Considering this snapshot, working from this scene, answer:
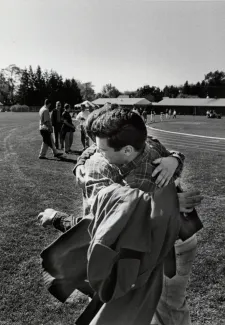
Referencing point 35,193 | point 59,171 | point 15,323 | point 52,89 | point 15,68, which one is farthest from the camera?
point 15,68

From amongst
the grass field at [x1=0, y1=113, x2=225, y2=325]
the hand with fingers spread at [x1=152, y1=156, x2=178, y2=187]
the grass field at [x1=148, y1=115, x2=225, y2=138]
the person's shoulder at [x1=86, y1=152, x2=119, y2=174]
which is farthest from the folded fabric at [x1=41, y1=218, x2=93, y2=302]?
the grass field at [x1=148, y1=115, x2=225, y2=138]

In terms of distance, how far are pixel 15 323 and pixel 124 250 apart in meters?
1.97

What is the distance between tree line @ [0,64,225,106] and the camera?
334 ft

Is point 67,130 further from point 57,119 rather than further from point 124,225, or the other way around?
point 124,225

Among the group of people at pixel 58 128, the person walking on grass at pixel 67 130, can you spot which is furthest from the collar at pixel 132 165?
the person walking on grass at pixel 67 130

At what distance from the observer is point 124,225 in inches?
58.3

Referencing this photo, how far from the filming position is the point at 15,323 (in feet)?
9.77

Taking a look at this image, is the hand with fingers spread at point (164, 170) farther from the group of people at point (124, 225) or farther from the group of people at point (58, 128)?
the group of people at point (58, 128)

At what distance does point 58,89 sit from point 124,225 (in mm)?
105760

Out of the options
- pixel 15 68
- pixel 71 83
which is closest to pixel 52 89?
pixel 71 83

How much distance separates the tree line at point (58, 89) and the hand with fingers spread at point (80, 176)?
273 ft

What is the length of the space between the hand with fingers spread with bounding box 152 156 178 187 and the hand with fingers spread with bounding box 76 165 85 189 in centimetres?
44

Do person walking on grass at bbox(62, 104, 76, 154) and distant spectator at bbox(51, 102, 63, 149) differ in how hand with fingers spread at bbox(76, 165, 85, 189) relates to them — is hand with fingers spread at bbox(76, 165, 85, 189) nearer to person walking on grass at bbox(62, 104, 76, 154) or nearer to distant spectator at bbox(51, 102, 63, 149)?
person walking on grass at bbox(62, 104, 76, 154)

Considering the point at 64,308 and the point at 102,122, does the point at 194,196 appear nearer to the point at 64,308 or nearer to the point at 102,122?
the point at 102,122
